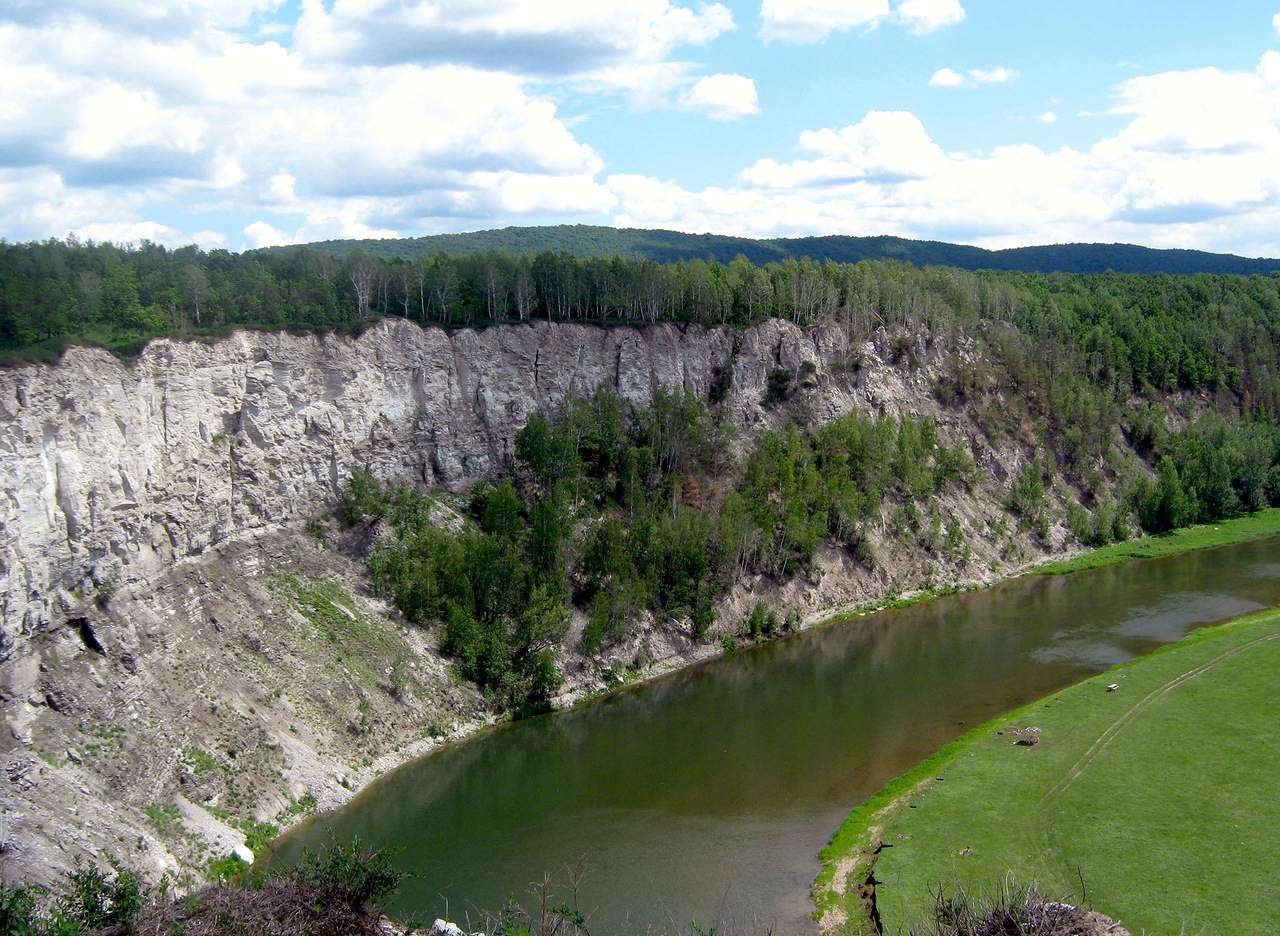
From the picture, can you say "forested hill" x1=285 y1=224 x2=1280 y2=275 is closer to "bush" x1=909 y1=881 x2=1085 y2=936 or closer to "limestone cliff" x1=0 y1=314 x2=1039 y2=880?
"limestone cliff" x1=0 y1=314 x2=1039 y2=880

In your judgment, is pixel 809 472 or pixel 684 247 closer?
pixel 809 472

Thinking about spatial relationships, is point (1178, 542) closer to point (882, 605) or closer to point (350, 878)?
point (882, 605)

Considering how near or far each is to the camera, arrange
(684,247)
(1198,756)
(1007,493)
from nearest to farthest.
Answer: (1198,756)
(1007,493)
(684,247)

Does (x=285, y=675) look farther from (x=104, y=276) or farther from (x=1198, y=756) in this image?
(x=1198, y=756)

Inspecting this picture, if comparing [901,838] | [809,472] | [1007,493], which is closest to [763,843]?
[901,838]

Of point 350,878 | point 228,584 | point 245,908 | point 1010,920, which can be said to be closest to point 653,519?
point 228,584

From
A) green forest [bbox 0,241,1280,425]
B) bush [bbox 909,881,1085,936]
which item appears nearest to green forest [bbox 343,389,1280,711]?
green forest [bbox 0,241,1280,425]

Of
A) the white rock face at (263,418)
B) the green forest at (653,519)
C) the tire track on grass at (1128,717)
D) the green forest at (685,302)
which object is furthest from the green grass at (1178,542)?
Result: the tire track on grass at (1128,717)
